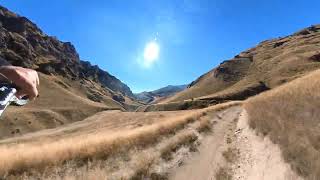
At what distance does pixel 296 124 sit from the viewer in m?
26.8

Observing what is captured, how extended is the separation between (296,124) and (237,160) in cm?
779

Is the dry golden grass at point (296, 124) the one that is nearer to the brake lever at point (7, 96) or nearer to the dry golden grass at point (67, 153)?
the dry golden grass at point (67, 153)

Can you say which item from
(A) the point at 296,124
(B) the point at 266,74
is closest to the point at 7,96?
(A) the point at 296,124

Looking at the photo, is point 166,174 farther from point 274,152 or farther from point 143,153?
point 274,152

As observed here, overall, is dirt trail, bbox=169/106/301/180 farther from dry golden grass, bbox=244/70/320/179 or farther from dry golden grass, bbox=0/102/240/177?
dry golden grass, bbox=0/102/240/177

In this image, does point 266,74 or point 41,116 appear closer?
point 41,116

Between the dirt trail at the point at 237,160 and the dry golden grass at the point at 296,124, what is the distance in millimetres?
554

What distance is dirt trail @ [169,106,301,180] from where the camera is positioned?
60.5 feet

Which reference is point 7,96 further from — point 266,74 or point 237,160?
point 266,74

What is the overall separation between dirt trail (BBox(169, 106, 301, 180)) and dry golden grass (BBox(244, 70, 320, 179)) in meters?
0.55

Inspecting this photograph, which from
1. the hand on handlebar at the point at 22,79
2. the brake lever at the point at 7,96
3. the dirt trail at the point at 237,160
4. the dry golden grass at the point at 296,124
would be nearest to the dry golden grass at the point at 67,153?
the dirt trail at the point at 237,160

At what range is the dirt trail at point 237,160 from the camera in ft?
60.5

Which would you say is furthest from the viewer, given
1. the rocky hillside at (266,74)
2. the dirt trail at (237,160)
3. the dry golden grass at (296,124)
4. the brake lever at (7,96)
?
the rocky hillside at (266,74)

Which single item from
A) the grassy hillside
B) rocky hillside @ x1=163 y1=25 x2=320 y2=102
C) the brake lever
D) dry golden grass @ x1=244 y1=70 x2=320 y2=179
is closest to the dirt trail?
dry golden grass @ x1=244 y1=70 x2=320 y2=179
